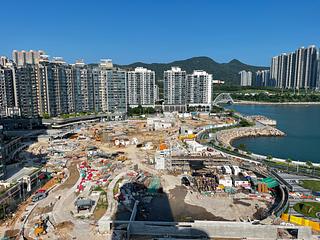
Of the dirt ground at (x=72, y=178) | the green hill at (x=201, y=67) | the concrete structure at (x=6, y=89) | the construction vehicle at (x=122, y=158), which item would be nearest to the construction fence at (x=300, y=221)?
the dirt ground at (x=72, y=178)

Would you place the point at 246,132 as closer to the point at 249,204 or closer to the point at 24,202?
the point at 249,204

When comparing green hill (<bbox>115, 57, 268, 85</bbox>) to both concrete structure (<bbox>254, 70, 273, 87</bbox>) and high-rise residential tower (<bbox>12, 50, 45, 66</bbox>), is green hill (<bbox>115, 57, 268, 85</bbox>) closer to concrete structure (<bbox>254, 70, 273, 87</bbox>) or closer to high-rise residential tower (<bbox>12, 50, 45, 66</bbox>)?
concrete structure (<bbox>254, 70, 273, 87</bbox>)

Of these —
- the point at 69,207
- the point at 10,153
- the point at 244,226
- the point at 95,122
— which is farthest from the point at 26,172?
the point at 95,122

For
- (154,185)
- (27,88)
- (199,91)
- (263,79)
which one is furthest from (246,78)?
(154,185)

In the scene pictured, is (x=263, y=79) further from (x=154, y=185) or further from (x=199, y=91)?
(x=154, y=185)

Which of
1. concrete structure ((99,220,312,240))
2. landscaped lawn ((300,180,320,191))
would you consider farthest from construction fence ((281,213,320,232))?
landscaped lawn ((300,180,320,191))

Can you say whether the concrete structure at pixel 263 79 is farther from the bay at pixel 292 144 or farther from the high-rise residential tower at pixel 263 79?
the bay at pixel 292 144
